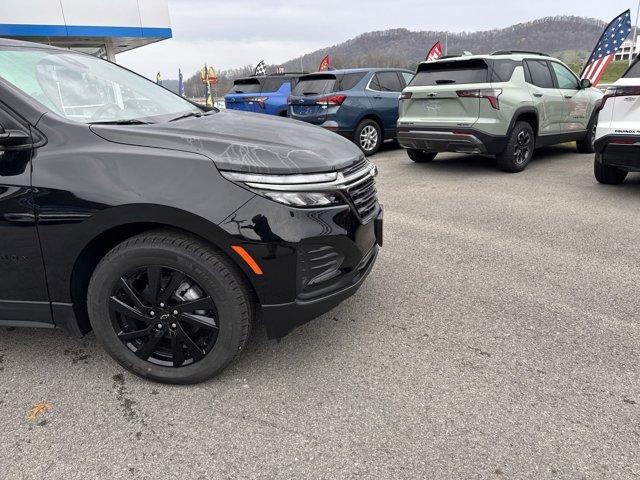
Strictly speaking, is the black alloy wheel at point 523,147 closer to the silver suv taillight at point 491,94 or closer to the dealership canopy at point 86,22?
the silver suv taillight at point 491,94

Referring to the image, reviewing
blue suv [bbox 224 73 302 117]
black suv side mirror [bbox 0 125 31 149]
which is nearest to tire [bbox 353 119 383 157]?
blue suv [bbox 224 73 302 117]

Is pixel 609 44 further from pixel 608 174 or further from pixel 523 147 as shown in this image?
pixel 608 174

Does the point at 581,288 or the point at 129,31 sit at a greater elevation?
the point at 129,31

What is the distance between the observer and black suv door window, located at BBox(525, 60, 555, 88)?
7.41 meters

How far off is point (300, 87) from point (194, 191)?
8.16 metres

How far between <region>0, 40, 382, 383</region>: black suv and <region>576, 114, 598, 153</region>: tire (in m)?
7.79

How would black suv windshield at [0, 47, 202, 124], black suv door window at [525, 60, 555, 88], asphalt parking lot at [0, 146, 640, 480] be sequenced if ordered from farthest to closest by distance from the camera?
black suv door window at [525, 60, 555, 88] < black suv windshield at [0, 47, 202, 124] < asphalt parking lot at [0, 146, 640, 480]

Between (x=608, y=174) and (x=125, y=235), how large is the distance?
6.20 meters

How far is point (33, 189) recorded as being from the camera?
2.29 metres

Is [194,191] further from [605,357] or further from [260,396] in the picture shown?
[605,357]

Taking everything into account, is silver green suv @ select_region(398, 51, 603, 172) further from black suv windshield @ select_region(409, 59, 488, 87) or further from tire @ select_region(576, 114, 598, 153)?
tire @ select_region(576, 114, 598, 153)

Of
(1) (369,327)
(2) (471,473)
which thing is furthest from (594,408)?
(1) (369,327)

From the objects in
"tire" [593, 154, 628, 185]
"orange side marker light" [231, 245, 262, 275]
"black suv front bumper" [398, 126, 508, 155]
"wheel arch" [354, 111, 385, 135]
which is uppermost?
"wheel arch" [354, 111, 385, 135]

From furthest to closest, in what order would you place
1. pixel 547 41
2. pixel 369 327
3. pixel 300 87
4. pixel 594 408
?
pixel 547 41
pixel 300 87
pixel 369 327
pixel 594 408
